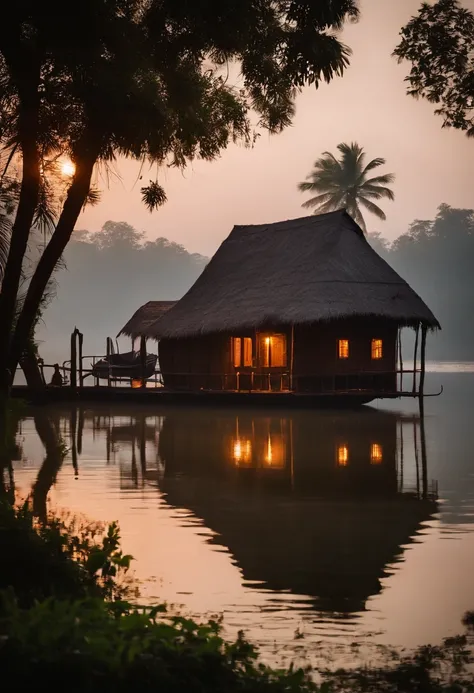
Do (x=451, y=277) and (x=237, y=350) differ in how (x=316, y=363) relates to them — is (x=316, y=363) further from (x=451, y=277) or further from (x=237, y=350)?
(x=451, y=277)

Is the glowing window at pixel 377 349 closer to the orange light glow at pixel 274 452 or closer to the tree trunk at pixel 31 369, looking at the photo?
the tree trunk at pixel 31 369

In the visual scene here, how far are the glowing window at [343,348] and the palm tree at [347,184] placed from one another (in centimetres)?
2710

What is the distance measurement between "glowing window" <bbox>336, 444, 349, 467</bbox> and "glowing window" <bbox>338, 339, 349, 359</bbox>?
13.9 m

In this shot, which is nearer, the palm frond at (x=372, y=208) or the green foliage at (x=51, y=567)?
the green foliage at (x=51, y=567)

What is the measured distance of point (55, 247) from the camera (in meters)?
12.9

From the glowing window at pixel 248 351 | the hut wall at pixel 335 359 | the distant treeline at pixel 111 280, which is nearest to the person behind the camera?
the hut wall at pixel 335 359

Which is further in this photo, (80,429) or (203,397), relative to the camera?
(203,397)

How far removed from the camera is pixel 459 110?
15.1m

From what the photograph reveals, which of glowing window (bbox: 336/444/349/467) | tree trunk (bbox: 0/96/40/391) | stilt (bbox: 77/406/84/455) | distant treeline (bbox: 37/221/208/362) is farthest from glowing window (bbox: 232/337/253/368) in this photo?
distant treeline (bbox: 37/221/208/362)

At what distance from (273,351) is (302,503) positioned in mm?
22387

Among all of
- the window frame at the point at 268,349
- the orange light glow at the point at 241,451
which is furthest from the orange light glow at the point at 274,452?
the window frame at the point at 268,349

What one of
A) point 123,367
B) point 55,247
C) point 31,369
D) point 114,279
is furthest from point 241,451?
point 114,279

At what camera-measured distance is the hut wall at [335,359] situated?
31219 mm

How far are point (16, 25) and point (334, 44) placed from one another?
419cm
